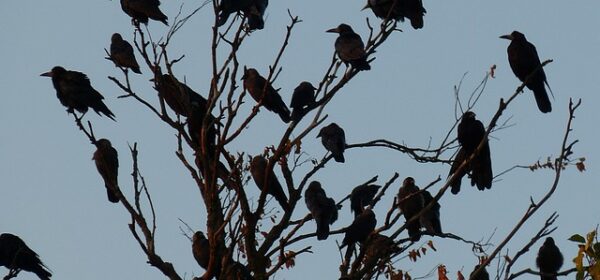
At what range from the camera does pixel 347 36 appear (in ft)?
34.4

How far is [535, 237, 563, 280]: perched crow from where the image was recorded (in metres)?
10.6

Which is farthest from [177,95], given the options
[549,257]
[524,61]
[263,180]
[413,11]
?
[549,257]

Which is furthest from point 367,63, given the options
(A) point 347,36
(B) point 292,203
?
(B) point 292,203

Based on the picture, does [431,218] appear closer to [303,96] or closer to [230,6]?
[303,96]

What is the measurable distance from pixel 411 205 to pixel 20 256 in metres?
3.71

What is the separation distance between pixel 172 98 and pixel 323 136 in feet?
6.86

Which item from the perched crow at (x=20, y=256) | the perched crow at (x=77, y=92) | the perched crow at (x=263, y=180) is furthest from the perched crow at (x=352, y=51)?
the perched crow at (x=20, y=256)

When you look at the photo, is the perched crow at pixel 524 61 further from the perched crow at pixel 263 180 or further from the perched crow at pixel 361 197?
the perched crow at pixel 263 180

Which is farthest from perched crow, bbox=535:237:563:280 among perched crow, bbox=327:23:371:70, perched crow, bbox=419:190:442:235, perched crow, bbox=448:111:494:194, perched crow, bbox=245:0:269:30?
perched crow, bbox=245:0:269:30

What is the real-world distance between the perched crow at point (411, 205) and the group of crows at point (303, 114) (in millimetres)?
10

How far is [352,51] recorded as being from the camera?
9.80 meters

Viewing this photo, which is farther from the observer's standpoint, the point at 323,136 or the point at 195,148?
the point at 323,136

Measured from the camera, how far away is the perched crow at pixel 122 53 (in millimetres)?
10211

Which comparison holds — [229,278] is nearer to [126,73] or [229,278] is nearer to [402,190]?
[126,73]
